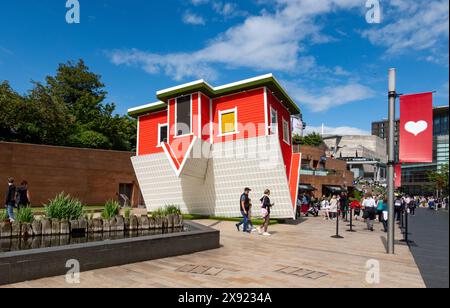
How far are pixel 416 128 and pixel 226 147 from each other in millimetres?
10468

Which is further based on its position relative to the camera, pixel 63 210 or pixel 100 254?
pixel 63 210

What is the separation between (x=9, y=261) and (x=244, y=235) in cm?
866

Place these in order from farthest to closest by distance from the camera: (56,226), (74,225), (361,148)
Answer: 1. (361,148)
2. (74,225)
3. (56,226)

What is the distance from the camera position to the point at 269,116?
58.3 feet

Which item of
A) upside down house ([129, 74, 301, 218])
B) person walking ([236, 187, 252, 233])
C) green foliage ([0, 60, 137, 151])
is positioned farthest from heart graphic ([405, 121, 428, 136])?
green foliage ([0, 60, 137, 151])

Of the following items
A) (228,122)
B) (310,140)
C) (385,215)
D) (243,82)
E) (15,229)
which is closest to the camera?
(15,229)

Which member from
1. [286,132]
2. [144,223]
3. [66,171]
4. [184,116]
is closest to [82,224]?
[144,223]

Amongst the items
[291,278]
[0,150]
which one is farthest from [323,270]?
[0,150]

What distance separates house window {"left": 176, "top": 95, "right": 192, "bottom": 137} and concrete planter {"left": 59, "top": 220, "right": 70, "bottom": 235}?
34.7 feet

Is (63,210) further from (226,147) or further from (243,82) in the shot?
(243,82)

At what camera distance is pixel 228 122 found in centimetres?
1872

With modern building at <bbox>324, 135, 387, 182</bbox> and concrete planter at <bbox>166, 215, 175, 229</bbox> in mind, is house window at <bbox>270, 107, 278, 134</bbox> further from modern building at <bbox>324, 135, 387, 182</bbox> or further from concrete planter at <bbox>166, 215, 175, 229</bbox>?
modern building at <bbox>324, 135, 387, 182</bbox>

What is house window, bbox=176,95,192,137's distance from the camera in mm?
18594

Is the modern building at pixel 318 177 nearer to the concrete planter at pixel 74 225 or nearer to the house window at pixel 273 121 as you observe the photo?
the house window at pixel 273 121
